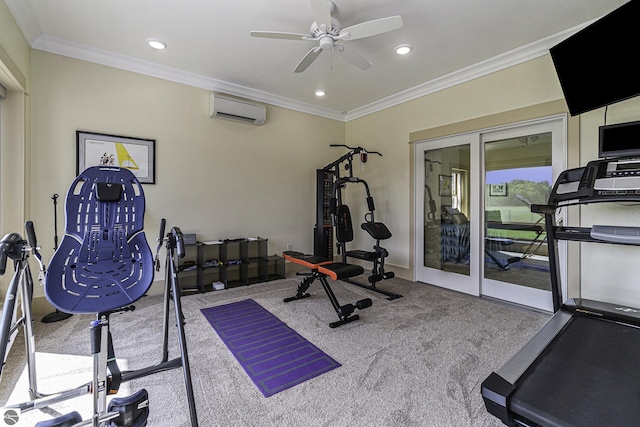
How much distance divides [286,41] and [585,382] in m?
3.55

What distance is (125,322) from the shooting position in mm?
2918

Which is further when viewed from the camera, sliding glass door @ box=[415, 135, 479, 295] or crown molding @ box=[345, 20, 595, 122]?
sliding glass door @ box=[415, 135, 479, 295]

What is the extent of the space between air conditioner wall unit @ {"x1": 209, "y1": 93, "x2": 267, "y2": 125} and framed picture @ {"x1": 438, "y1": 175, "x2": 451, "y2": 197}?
285 cm

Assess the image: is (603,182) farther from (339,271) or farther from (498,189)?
(339,271)

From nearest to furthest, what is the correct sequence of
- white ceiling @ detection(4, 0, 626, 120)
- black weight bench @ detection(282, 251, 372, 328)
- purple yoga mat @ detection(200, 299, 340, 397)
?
purple yoga mat @ detection(200, 299, 340, 397) < white ceiling @ detection(4, 0, 626, 120) < black weight bench @ detection(282, 251, 372, 328)

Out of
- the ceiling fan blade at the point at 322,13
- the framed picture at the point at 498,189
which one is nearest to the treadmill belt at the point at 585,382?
the framed picture at the point at 498,189

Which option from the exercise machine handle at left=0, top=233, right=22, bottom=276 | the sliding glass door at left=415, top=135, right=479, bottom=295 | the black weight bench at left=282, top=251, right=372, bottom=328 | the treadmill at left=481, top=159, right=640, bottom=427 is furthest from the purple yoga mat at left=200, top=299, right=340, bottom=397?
the sliding glass door at left=415, top=135, right=479, bottom=295

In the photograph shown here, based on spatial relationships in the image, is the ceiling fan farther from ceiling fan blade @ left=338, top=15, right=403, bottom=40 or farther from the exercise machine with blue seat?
the exercise machine with blue seat

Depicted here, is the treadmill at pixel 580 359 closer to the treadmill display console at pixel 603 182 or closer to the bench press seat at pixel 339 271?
the treadmill display console at pixel 603 182

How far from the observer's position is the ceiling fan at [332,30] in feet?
7.25

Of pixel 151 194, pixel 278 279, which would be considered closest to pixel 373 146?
pixel 278 279

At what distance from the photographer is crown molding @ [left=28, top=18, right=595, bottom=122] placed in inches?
121

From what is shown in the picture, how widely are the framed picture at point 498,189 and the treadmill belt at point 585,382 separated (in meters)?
1.91

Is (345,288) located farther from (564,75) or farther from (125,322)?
(564,75)
